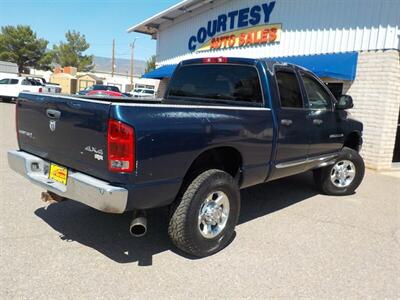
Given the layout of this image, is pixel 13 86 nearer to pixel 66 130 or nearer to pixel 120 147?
pixel 66 130

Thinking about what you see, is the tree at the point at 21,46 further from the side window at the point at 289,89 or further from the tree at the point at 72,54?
the side window at the point at 289,89

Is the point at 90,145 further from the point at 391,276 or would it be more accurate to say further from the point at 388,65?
the point at 388,65

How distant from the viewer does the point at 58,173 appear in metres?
3.85

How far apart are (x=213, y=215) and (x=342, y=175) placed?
11.6ft

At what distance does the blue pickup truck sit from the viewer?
330cm

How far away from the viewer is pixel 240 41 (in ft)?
46.5

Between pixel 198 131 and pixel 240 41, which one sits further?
pixel 240 41

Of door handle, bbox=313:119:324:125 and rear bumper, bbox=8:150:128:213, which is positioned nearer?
rear bumper, bbox=8:150:128:213

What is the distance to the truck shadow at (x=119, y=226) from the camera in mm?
4059

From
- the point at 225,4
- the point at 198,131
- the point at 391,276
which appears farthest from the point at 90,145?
the point at 225,4

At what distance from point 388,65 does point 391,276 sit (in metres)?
6.70

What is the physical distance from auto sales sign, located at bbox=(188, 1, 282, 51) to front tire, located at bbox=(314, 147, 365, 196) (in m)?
6.76

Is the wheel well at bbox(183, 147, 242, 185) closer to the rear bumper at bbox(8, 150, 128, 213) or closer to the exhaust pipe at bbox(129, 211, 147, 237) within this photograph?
the exhaust pipe at bbox(129, 211, 147, 237)

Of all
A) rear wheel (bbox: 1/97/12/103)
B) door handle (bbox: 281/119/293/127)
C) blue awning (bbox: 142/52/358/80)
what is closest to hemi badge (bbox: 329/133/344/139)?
door handle (bbox: 281/119/293/127)
